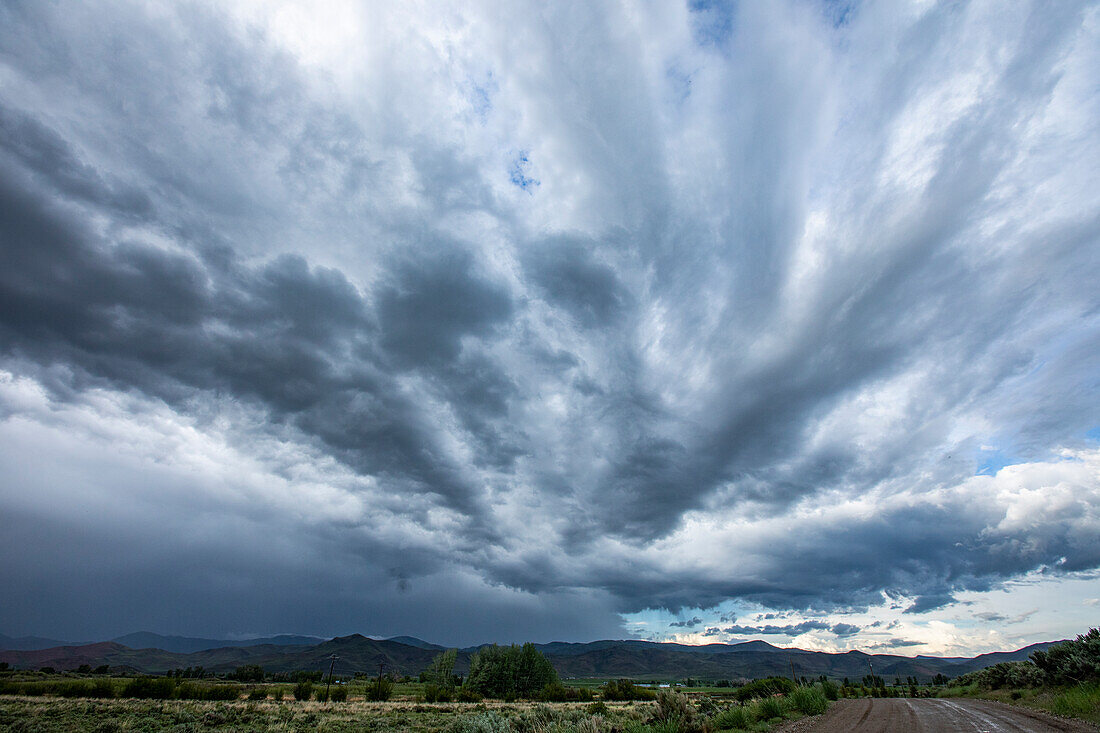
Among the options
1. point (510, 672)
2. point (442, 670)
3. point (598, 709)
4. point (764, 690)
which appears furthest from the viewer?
point (442, 670)

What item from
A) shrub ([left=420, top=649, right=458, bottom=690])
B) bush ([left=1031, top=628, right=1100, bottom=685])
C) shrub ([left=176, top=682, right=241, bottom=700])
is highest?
bush ([left=1031, top=628, right=1100, bottom=685])

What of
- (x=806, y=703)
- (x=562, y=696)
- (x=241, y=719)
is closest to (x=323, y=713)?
(x=241, y=719)

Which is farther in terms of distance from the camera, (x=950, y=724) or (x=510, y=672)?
(x=510, y=672)

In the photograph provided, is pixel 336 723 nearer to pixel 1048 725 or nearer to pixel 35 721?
pixel 35 721

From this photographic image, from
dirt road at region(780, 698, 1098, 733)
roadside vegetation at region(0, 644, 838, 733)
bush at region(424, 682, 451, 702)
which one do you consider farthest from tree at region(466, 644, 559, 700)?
dirt road at region(780, 698, 1098, 733)

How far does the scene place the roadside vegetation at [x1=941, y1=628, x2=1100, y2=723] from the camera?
75.3 feet

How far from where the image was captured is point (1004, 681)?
44.7 metres

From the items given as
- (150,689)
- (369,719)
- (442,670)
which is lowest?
(442,670)

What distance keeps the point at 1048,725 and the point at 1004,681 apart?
36033 mm

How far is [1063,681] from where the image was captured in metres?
30.5

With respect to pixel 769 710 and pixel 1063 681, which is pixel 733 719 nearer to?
pixel 769 710

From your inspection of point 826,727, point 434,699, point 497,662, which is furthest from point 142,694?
point 497,662

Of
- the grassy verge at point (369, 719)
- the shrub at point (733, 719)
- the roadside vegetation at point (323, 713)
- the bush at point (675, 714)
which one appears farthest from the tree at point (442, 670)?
the bush at point (675, 714)

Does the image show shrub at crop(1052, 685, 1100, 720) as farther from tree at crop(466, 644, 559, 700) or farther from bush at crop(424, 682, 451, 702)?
tree at crop(466, 644, 559, 700)
